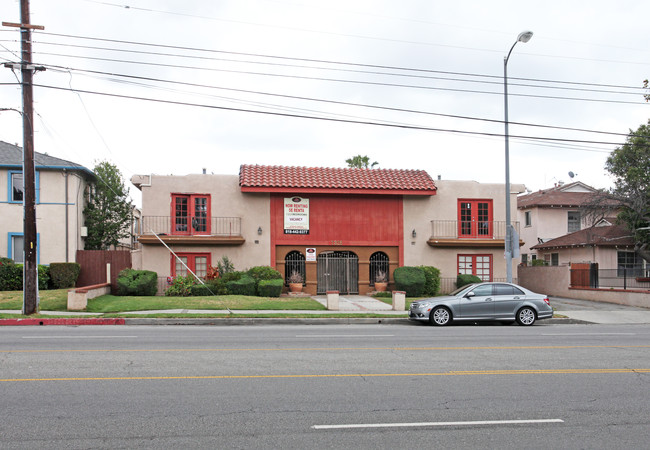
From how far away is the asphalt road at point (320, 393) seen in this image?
5641mm

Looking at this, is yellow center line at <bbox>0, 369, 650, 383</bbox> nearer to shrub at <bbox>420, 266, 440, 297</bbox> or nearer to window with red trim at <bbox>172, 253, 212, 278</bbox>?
shrub at <bbox>420, 266, 440, 297</bbox>

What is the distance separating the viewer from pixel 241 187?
995 inches

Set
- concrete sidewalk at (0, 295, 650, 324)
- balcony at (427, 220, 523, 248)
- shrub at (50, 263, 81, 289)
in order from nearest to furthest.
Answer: concrete sidewalk at (0, 295, 650, 324) → shrub at (50, 263, 81, 289) → balcony at (427, 220, 523, 248)

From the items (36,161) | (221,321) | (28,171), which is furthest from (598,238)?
(36,161)

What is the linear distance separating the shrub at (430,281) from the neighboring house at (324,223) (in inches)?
44.4

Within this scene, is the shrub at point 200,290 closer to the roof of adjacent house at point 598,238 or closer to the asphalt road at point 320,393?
the asphalt road at point 320,393

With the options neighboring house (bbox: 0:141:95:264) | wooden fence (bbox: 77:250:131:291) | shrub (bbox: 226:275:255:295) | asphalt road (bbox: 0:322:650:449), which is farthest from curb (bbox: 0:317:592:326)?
neighboring house (bbox: 0:141:95:264)

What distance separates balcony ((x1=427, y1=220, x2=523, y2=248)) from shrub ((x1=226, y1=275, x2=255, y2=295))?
8.86 m

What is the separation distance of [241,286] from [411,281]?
294 inches

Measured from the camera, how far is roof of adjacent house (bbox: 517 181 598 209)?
3731 centimetres

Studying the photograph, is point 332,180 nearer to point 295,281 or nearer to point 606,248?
point 295,281

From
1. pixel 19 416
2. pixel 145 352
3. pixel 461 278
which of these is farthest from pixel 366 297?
pixel 19 416

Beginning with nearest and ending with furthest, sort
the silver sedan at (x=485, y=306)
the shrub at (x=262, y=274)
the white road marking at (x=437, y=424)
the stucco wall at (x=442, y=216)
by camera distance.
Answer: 1. the white road marking at (x=437, y=424)
2. the silver sedan at (x=485, y=306)
3. the shrub at (x=262, y=274)
4. the stucco wall at (x=442, y=216)

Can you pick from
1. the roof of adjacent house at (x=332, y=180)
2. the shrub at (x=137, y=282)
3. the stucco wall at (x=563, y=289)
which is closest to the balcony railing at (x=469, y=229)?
the roof of adjacent house at (x=332, y=180)
